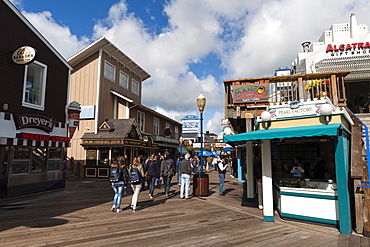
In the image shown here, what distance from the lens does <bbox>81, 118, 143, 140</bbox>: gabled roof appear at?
17214mm

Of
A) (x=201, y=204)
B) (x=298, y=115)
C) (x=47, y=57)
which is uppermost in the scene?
(x=47, y=57)

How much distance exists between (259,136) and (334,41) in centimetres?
1536

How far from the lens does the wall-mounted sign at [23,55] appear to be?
8969 mm

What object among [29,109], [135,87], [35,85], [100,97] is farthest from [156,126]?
[29,109]

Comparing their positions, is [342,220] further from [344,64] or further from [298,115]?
[344,64]

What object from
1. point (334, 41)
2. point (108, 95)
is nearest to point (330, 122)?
point (334, 41)

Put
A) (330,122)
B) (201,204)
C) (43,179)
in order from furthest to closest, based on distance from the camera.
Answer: (43,179) < (201,204) < (330,122)

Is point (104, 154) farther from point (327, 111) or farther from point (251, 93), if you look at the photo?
point (327, 111)

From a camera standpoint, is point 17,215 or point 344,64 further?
point 344,64

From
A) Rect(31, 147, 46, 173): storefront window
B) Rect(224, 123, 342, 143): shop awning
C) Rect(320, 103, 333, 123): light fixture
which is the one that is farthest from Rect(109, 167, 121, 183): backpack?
Rect(320, 103, 333, 123): light fixture

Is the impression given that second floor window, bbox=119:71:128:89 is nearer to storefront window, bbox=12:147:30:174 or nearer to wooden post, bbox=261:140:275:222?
storefront window, bbox=12:147:30:174

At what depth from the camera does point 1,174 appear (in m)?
9.07

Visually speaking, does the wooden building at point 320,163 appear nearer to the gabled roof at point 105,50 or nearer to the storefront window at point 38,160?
the storefront window at point 38,160

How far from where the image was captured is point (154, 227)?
5.79 m
